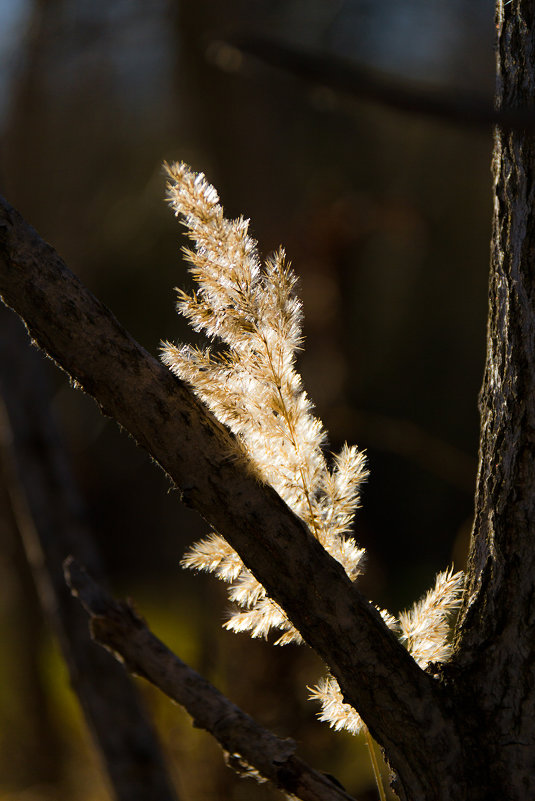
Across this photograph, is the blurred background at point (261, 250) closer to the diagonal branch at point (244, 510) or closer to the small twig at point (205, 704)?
the diagonal branch at point (244, 510)

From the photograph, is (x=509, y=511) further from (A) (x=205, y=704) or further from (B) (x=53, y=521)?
(B) (x=53, y=521)

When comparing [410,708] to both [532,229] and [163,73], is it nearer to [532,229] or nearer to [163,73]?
[532,229]

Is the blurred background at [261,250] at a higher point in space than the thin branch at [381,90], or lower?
higher

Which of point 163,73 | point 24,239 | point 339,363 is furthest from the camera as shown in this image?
point 163,73

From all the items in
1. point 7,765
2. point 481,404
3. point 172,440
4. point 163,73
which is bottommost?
point 7,765

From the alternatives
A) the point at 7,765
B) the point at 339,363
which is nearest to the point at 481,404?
the point at 339,363

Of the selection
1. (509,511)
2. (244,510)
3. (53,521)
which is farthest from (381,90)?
(53,521)

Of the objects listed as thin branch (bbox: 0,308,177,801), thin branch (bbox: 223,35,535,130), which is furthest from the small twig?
thin branch (bbox: 0,308,177,801)

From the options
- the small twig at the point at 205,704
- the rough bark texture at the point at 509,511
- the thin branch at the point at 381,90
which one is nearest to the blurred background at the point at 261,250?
the rough bark texture at the point at 509,511
